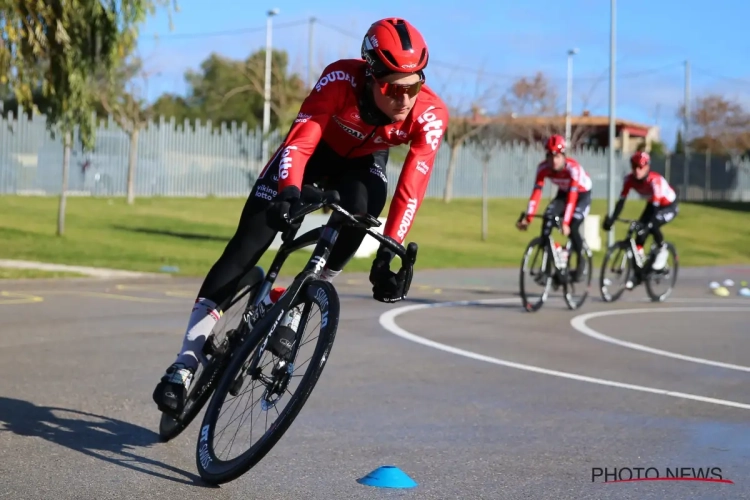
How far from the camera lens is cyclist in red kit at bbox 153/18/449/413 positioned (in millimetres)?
4934

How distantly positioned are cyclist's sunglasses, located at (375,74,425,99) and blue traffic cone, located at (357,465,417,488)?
5.46ft

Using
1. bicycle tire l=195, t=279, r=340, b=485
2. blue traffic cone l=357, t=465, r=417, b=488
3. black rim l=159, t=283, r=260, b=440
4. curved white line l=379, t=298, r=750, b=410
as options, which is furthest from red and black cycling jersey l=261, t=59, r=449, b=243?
curved white line l=379, t=298, r=750, b=410

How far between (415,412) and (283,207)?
2490mm

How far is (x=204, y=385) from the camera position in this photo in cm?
530

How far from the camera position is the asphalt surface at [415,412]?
16.3ft

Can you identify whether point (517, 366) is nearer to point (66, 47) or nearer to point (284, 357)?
point (284, 357)

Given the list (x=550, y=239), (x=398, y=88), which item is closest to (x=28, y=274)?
(x=550, y=239)

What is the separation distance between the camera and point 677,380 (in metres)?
8.35

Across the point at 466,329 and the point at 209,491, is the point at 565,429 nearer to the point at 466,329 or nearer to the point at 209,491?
the point at 209,491

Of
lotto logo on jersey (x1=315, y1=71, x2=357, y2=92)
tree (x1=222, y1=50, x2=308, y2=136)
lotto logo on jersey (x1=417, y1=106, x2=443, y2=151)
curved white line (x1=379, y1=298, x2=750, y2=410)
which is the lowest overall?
curved white line (x1=379, y1=298, x2=750, y2=410)

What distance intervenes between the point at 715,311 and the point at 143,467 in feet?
36.0

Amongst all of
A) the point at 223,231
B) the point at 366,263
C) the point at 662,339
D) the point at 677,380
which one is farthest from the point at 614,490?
the point at 223,231

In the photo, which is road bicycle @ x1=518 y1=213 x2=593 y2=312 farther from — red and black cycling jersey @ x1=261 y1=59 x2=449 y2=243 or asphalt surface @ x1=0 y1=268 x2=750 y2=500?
red and black cycling jersey @ x1=261 y1=59 x2=449 y2=243

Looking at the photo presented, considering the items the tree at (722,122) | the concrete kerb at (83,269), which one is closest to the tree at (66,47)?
the concrete kerb at (83,269)
